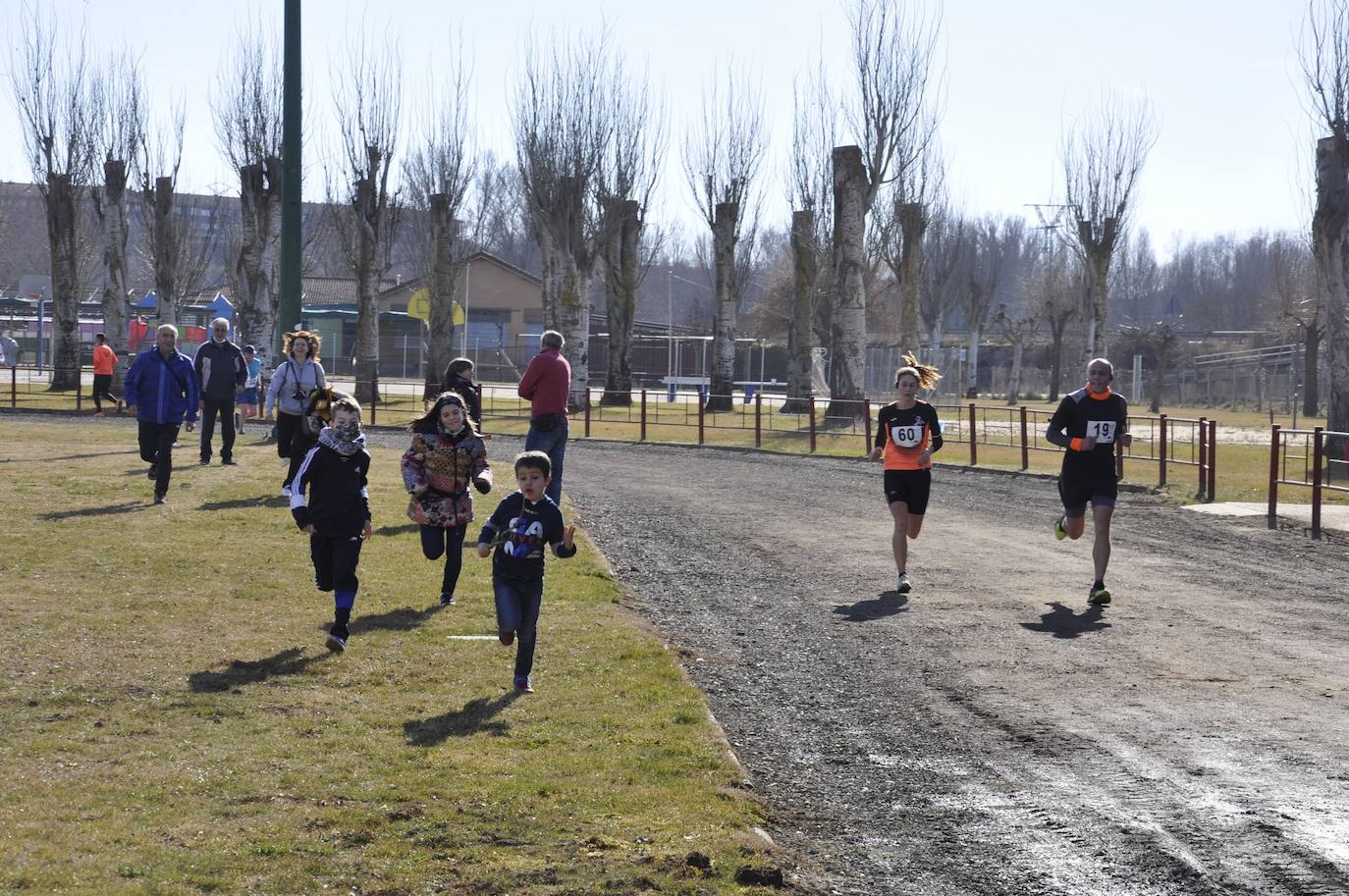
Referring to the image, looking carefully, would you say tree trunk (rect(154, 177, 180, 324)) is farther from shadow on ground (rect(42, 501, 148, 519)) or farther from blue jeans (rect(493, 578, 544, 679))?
blue jeans (rect(493, 578, 544, 679))

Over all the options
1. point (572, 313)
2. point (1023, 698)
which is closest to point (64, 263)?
point (572, 313)

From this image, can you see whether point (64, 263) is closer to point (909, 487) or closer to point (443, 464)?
point (909, 487)

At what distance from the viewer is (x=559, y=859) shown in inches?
200

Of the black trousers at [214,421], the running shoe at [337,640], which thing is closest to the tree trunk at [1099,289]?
the black trousers at [214,421]

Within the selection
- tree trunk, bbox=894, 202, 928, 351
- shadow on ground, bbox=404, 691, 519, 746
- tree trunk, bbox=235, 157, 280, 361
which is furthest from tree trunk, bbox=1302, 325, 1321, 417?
shadow on ground, bbox=404, 691, 519, 746

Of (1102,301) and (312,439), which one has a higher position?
(1102,301)

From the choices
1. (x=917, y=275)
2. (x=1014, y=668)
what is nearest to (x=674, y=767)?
(x=1014, y=668)

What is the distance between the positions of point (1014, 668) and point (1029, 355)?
78.7 metres

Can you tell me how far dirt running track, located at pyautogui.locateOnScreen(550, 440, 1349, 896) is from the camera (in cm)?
543

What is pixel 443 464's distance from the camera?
32.2 feet

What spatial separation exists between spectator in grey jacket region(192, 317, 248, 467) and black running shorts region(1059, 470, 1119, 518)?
398 inches

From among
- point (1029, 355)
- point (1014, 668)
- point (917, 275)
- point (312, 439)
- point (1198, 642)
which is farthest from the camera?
point (1029, 355)

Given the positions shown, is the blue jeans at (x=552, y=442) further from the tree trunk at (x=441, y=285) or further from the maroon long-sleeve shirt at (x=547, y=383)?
the tree trunk at (x=441, y=285)

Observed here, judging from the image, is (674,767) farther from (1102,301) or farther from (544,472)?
(1102,301)
